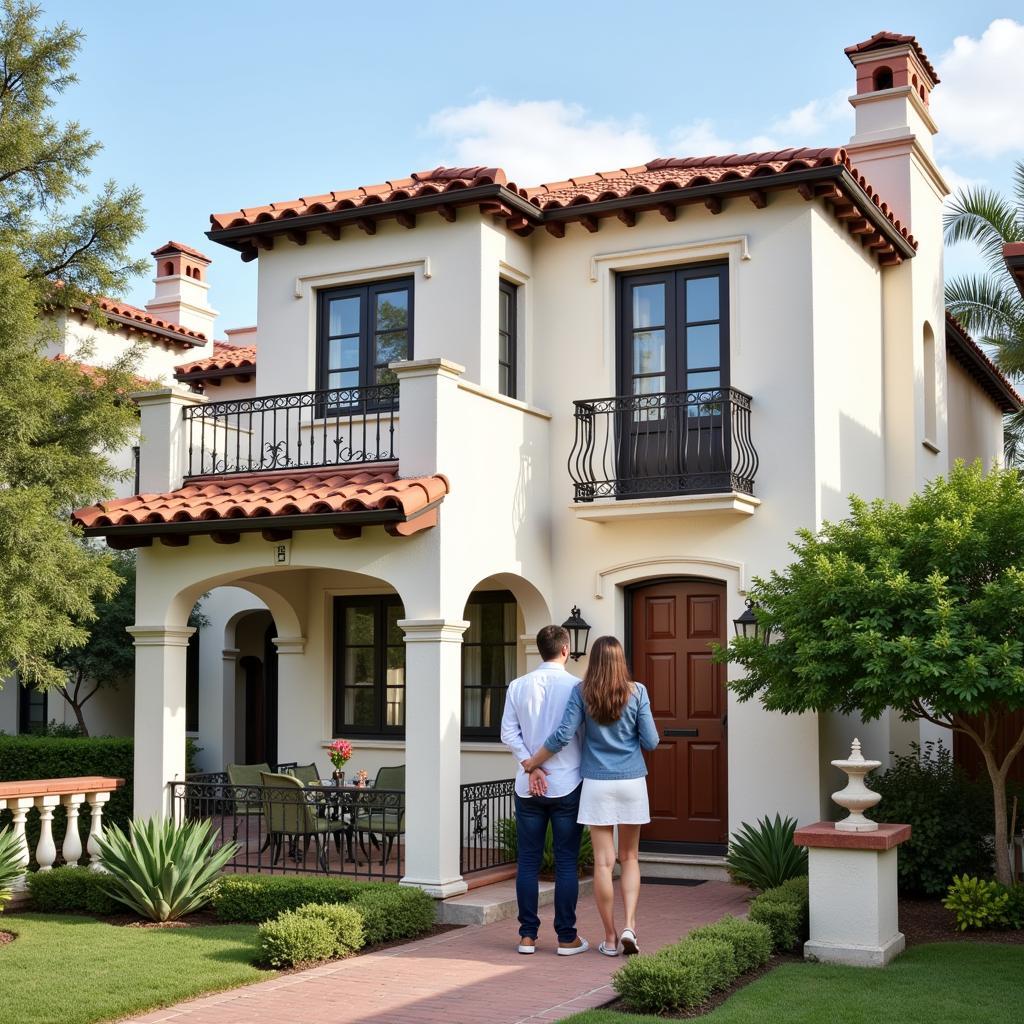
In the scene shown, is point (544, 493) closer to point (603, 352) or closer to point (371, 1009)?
point (603, 352)

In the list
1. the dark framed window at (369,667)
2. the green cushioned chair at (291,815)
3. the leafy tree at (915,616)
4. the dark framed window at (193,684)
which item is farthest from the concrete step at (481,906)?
the dark framed window at (193,684)

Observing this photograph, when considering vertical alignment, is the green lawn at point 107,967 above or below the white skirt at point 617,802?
below

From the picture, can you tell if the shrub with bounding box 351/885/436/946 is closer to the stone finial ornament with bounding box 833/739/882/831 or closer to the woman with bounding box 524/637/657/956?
the woman with bounding box 524/637/657/956

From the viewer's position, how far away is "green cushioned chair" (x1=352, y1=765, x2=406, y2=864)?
1146 cm

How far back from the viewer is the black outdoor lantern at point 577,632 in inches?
524

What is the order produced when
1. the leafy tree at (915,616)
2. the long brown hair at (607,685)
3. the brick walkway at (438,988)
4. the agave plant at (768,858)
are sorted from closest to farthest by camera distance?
the brick walkway at (438,988) → the long brown hair at (607,685) → the leafy tree at (915,616) → the agave plant at (768,858)

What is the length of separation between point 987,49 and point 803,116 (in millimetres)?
5130

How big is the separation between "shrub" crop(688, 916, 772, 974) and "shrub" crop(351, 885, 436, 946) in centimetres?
241

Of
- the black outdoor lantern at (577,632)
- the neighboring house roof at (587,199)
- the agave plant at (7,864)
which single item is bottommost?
the agave plant at (7,864)

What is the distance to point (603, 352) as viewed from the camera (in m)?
13.6

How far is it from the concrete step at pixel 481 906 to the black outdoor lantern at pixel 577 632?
8.96 ft

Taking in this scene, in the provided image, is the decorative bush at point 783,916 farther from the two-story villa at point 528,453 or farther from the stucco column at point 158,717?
the stucco column at point 158,717

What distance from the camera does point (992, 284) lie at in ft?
81.8

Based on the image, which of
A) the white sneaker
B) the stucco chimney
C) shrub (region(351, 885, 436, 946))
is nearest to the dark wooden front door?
shrub (region(351, 885, 436, 946))
